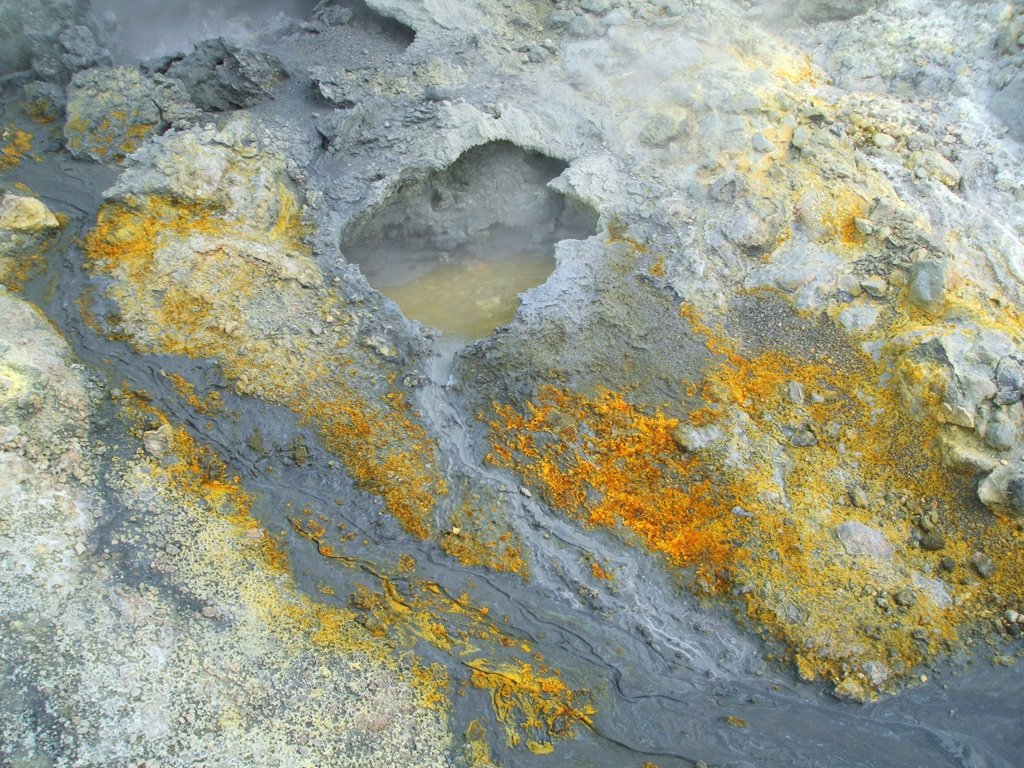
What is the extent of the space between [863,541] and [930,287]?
3065 millimetres

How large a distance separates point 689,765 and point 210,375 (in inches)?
239

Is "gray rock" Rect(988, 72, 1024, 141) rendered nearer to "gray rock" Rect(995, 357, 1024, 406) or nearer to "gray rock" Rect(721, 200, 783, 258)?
"gray rock" Rect(721, 200, 783, 258)

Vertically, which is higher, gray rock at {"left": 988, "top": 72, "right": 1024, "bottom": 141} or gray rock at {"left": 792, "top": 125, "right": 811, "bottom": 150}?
gray rock at {"left": 988, "top": 72, "right": 1024, "bottom": 141}

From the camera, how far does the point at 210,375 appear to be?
7.12 m

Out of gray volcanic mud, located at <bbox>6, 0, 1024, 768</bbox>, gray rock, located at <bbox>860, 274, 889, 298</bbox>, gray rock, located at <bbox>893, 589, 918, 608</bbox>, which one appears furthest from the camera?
gray rock, located at <bbox>860, 274, 889, 298</bbox>

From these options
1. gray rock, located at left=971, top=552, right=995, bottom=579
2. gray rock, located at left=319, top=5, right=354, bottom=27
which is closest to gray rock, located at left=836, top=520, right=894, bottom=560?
gray rock, located at left=971, top=552, right=995, bottom=579

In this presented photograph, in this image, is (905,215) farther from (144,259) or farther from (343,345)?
(144,259)

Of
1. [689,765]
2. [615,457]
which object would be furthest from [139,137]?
[689,765]

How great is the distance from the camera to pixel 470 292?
9320 mm

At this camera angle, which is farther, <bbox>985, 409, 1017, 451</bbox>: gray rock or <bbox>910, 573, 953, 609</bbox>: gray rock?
<bbox>985, 409, 1017, 451</bbox>: gray rock

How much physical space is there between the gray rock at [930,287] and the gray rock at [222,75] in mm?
8758

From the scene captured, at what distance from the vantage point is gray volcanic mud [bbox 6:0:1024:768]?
217 inches

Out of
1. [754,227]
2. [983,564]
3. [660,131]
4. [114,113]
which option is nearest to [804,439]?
[983,564]

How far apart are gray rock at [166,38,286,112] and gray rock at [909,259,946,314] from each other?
8758mm
